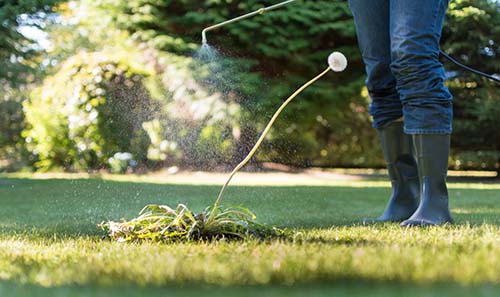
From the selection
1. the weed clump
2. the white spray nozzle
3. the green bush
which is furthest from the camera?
the green bush

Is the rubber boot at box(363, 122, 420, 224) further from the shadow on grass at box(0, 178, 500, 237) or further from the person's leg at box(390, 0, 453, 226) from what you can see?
the person's leg at box(390, 0, 453, 226)

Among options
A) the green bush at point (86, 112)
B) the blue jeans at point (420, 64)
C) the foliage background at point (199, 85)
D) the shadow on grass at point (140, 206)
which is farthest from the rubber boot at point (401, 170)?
the green bush at point (86, 112)

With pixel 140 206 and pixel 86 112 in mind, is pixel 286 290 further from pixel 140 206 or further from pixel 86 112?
pixel 86 112

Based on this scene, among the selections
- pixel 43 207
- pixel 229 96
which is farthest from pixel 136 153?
pixel 43 207

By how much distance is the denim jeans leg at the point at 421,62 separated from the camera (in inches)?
75.9

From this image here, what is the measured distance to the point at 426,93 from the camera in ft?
6.40

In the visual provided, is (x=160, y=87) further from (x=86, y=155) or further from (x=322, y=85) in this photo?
(x=322, y=85)

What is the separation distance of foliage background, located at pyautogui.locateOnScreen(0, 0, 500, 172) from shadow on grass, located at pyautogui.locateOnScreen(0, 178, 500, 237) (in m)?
2.42

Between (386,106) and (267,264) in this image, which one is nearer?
(267,264)

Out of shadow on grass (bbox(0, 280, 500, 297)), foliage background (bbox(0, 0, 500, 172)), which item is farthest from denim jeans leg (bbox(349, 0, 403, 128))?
foliage background (bbox(0, 0, 500, 172))

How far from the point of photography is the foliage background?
286 inches

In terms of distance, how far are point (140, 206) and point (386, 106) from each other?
53.7 inches

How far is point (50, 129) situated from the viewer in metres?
7.33

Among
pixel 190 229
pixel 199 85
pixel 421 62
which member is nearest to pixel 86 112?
pixel 199 85
